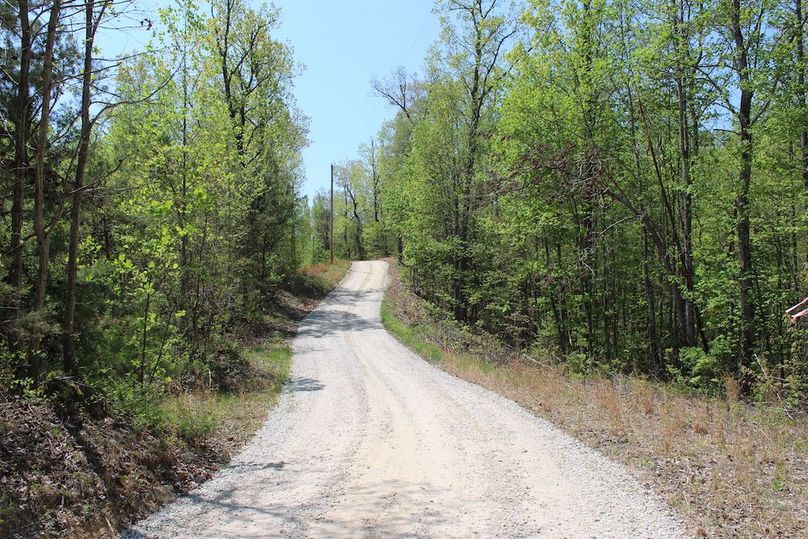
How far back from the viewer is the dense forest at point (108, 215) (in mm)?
6332

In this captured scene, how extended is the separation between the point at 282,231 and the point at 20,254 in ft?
78.8

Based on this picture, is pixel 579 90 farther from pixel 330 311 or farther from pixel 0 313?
pixel 330 311

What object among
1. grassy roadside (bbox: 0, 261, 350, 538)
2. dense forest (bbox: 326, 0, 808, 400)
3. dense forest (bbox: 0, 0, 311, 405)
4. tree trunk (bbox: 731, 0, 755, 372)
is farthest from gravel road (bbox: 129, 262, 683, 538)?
tree trunk (bbox: 731, 0, 755, 372)

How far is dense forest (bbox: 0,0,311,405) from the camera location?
20.8 feet

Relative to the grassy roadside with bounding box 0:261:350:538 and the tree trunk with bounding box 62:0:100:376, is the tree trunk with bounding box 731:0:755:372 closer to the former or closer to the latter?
the grassy roadside with bounding box 0:261:350:538

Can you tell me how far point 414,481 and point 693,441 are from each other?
4089 millimetres

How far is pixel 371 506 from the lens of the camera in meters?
5.79

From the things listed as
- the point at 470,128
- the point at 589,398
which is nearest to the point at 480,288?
the point at 470,128

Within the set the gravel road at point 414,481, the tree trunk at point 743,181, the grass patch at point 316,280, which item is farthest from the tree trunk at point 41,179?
the grass patch at point 316,280

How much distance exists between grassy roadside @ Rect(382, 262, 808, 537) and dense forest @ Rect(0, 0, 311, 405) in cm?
709

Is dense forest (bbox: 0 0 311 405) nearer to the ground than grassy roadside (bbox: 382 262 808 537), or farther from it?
farther from it

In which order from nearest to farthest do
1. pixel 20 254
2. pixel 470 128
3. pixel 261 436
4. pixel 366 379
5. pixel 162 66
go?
pixel 20 254 < pixel 162 66 < pixel 261 436 < pixel 366 379 < pixel 470 128

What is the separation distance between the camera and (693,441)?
24.6ft

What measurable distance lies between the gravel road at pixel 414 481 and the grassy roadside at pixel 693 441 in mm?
400
